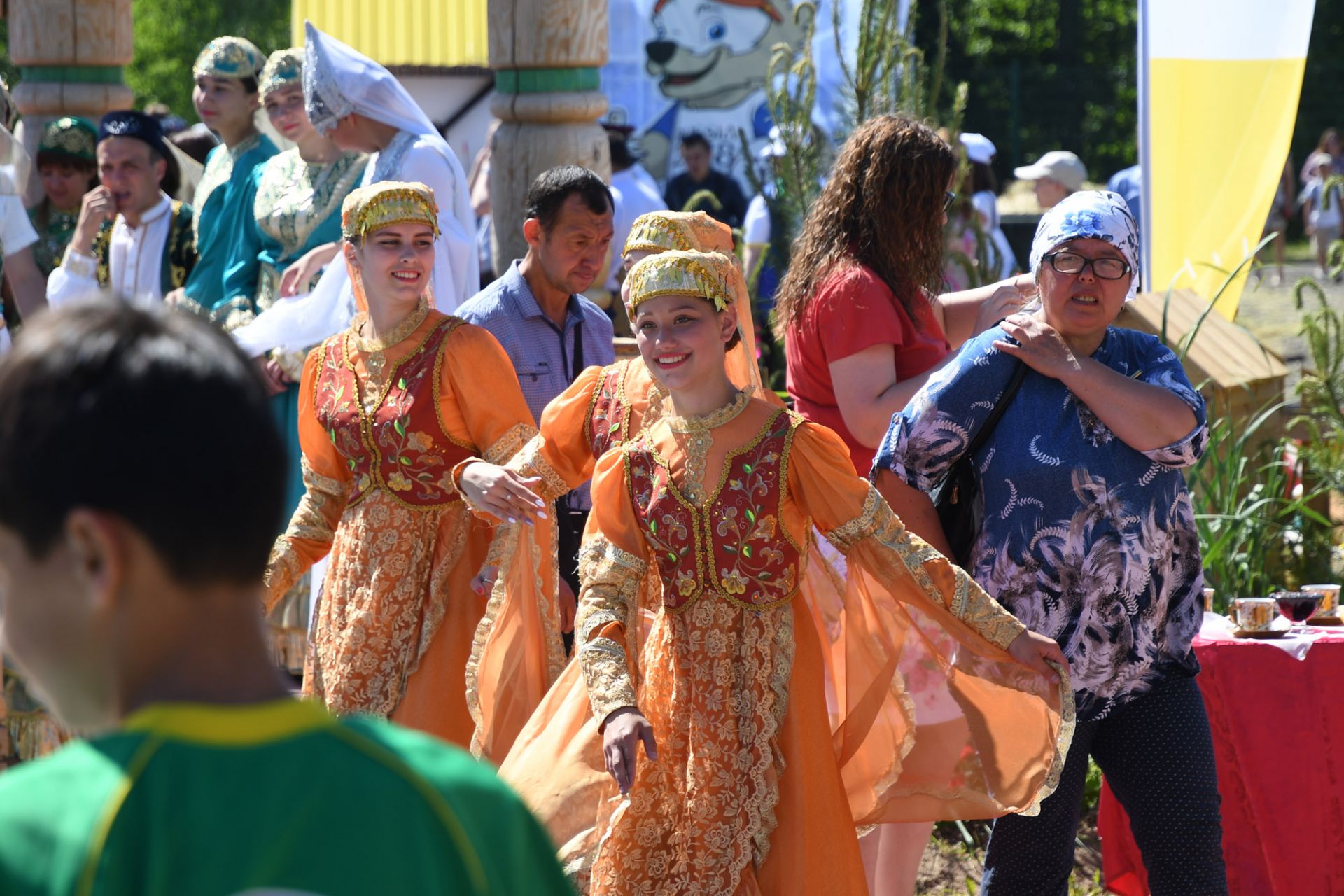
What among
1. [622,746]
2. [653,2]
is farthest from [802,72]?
[653,2]

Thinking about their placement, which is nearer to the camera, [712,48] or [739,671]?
[739,671]

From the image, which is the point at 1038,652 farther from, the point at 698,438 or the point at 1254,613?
the point at 1254,613

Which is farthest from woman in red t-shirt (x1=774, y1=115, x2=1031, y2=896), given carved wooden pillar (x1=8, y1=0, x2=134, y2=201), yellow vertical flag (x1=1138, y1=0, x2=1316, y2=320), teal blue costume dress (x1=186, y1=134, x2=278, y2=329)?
carved wooden pillar (x1=8, y1=0, x2=134, y2=201)

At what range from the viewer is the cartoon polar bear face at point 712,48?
44.1ft

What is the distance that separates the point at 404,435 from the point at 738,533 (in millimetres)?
1078

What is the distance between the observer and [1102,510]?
123 inches

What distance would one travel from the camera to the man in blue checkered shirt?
4.45 m

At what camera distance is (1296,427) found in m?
7.26

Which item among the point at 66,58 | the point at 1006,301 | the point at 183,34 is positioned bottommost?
the point at 1006,301

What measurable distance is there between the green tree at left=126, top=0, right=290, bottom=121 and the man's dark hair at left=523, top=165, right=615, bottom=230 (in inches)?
905

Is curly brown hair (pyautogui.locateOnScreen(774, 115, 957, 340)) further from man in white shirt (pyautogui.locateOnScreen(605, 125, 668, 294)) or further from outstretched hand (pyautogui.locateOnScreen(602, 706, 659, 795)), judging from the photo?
man in white shirt (pyautogui.locateOnScreen(605, 125, 668, 294))

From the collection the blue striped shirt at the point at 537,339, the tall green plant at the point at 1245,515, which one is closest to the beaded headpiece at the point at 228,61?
the blue striped shirt at the point at 537,339

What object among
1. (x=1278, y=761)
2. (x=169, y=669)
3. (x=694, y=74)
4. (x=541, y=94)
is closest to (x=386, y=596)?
(x=1278, y=761)

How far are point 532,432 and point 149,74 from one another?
24528mm
